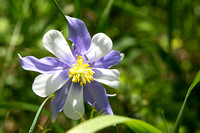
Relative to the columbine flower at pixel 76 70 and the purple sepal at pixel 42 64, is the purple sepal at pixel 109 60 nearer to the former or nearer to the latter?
the columbine flower at pixel 76 70

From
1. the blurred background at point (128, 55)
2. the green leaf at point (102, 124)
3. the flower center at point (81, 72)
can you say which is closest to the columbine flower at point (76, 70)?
the flower center at point (81, 72)

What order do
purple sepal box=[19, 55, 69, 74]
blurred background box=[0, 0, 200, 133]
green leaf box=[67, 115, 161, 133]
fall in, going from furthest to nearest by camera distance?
blurred background box=[0, 0, 200, 133] < purple sepal box=[19, 55, 69, 74] < green leaf box=[67, 115, 161, 133]

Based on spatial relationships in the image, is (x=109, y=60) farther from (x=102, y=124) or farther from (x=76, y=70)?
(x=102, y=124)

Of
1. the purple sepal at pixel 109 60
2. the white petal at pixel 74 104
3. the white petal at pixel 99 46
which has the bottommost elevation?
the white petal at pixel 74 104

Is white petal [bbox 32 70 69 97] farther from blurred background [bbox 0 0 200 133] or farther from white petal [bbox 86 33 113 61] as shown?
blurred background [bbox 0 0 200 133]

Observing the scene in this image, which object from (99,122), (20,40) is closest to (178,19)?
(20,40)

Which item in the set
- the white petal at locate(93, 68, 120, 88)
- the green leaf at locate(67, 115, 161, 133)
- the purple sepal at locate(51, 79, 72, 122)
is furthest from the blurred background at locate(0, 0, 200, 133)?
the green leaf at locate(67, 115, 161, 133)
